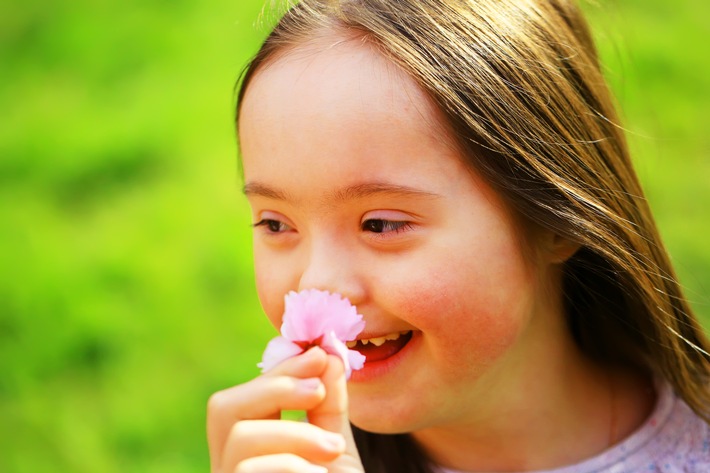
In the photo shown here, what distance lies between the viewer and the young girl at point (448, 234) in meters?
1.56

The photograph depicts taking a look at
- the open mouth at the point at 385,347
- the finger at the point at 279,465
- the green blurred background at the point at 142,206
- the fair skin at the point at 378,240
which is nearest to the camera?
the finger at the point at 279,465

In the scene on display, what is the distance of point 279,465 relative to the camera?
4.48ft

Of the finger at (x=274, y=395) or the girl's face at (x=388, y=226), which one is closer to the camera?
the finger at (x=274, y=395)

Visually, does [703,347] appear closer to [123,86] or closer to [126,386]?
[126,386]

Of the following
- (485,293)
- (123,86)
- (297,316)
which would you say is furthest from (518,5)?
(123,86)

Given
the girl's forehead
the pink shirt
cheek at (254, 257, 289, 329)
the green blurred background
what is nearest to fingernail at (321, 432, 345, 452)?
cheek at (254, 257, 289, 329)

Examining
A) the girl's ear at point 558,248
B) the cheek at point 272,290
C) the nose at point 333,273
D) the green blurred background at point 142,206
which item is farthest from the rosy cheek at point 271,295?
A: the green blurred background at point 142,206

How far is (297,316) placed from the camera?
144 centimetres

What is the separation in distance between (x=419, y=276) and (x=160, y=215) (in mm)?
2194

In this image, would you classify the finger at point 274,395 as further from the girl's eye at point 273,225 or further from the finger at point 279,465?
the girl's eye at point 273,225

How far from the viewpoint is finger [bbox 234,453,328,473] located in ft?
4.43

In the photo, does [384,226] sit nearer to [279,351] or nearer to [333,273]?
[333,273]

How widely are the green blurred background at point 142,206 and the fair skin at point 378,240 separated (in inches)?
41.1

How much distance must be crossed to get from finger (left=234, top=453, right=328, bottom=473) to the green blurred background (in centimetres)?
140
